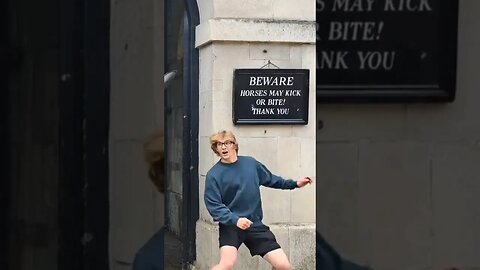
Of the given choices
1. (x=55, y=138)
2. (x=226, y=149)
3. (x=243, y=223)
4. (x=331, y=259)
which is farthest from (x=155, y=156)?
(x=226, y=149)

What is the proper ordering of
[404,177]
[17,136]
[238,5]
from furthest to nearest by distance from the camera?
1. [238,5]
2. [404,177]
3. [17,136]

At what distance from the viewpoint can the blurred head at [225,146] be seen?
474 cm

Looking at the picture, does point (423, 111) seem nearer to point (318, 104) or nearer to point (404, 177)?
point (404, 177)

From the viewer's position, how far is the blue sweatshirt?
453 centimetres

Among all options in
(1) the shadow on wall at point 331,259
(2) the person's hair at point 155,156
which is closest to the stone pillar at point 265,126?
(1) the shadow on wall at point 331,259

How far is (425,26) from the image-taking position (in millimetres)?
2373

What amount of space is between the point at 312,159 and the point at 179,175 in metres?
1.01

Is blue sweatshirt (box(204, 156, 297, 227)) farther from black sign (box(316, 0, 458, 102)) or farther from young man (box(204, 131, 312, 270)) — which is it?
black sign (box(316, 0, 458, 102))

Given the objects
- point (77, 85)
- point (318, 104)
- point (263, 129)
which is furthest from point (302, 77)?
point (77, 85)

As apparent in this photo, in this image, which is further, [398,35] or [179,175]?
[179,175]

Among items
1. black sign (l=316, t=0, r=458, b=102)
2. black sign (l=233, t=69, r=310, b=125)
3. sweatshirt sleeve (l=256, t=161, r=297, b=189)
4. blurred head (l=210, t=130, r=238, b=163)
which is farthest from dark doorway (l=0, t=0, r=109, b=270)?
black sign (l=233, t=69, r=310, b=125)

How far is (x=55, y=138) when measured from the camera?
1803mm

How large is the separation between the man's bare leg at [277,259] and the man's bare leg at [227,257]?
240 millimetres

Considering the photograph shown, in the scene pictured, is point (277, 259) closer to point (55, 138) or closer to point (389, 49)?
point (389, 49)
